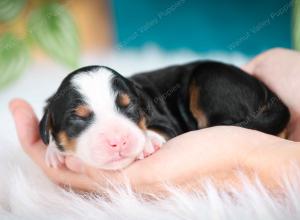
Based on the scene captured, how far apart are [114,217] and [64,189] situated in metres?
0.42

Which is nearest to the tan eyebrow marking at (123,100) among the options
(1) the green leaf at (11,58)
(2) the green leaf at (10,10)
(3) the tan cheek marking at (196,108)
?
(3) the tan cheek marking at (196,108)

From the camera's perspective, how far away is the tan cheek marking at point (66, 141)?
7.00 ft

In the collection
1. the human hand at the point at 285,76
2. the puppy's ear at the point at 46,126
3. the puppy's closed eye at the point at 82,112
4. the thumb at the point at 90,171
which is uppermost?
the puppy's closed eye at the point at 82,112

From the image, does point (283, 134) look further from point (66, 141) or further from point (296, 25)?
point (296, 25)

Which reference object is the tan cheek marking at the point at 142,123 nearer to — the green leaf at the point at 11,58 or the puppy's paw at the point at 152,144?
the puppy's paw at the point at 152,144

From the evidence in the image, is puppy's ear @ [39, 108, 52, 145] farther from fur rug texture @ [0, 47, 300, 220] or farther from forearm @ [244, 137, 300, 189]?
forearm @ [244, 137, 300, 189]

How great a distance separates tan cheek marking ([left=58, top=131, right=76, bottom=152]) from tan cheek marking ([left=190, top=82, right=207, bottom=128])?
712 millimetres

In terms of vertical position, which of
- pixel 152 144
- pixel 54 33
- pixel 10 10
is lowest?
pixel 152 144

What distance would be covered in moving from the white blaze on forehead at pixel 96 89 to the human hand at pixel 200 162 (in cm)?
25

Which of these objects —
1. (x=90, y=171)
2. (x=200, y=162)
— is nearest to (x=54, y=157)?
(x=90, y=171)

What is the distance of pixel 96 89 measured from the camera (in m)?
2.08

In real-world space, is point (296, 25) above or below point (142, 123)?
below

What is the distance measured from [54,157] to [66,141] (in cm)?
16

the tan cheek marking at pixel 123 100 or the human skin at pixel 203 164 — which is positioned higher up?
the tan cheek marking at pixel 123 100
